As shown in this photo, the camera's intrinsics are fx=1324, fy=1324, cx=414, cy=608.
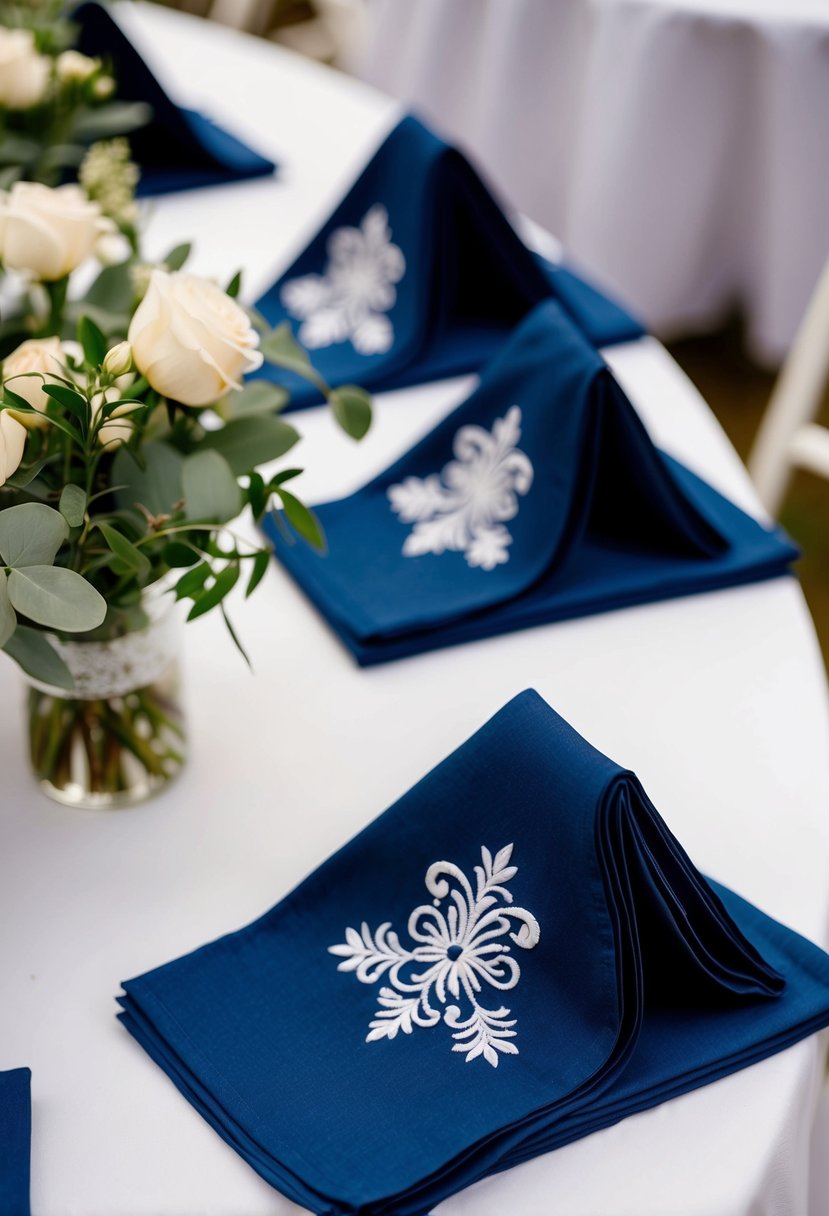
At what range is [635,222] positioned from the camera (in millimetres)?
2654

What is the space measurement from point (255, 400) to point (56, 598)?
0.88ft

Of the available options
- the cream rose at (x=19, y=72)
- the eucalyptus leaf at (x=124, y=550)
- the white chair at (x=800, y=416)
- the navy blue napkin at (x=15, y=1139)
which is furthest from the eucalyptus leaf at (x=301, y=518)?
the white chair at (x=800, y=416)

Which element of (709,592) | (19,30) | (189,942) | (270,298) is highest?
(19,30)

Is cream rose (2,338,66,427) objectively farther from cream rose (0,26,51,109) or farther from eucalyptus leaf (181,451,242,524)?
cream rose (0,26,51,109)

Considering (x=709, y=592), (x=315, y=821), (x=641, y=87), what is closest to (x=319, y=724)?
(x=315, y=821)

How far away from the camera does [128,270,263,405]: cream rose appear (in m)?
0.69

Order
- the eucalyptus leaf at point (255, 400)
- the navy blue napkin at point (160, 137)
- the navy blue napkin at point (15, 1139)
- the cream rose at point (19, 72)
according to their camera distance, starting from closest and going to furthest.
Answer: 1. the navy blue napkin at point (15, 1139)
2. the eucalyptus leaf at point (255, 400)
3. the cream rose at point (19, 72)
4. the navy blue napkin at point (160, 137)

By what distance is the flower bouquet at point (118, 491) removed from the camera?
67 cm

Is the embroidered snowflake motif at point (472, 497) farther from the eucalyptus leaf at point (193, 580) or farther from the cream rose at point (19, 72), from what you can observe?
the cream rose at point (19, 72)

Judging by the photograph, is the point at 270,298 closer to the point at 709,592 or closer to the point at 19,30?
the point at 19,30

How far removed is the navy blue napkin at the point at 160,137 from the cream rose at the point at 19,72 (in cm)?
39

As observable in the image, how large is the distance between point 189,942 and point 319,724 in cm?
21

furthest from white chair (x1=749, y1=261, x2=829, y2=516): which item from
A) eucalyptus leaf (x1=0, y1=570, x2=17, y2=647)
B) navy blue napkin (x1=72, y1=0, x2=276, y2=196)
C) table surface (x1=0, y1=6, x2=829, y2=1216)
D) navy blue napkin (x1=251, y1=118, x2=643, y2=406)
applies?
eucalyptus leaf (x1=0, y1=570, x2=17, y2=647)

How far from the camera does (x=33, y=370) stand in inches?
28.8
